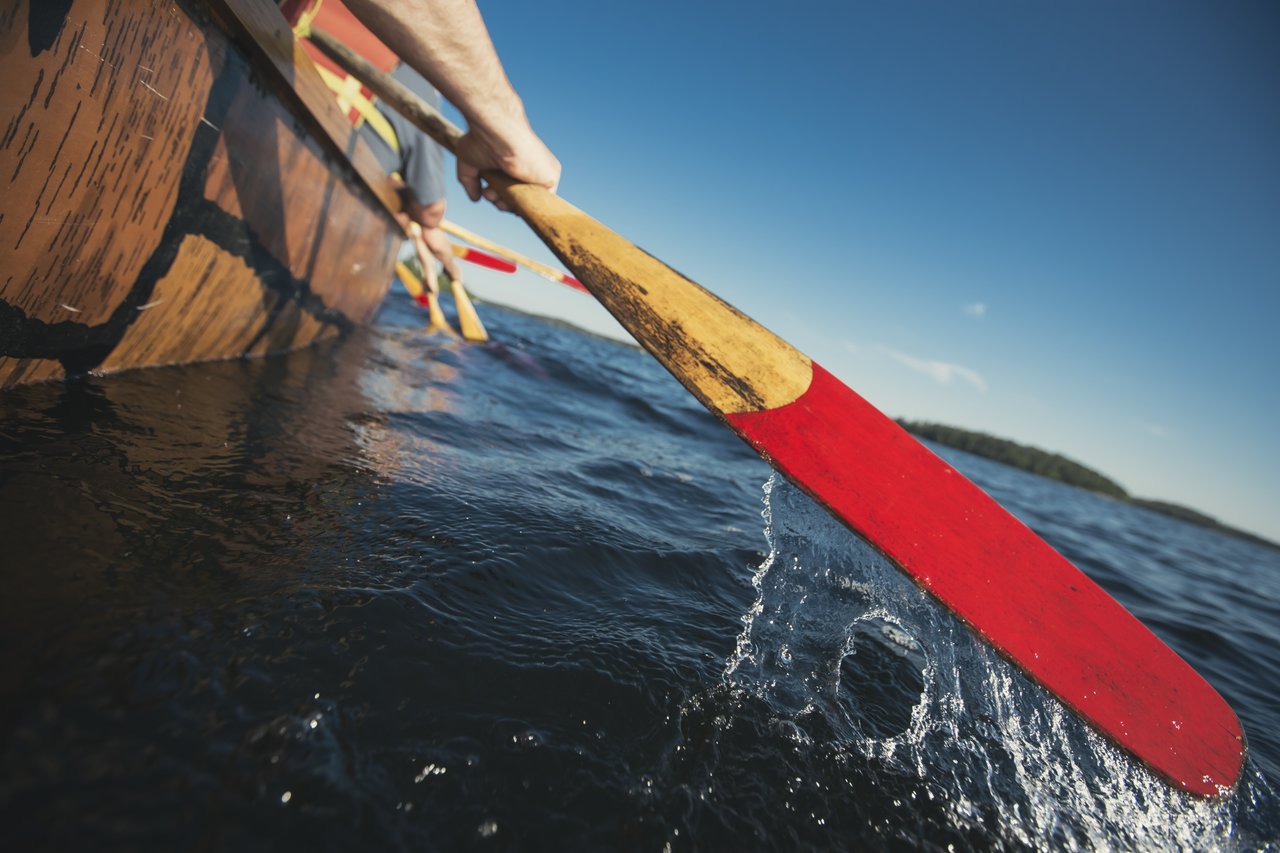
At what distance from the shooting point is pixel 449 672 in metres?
1.08

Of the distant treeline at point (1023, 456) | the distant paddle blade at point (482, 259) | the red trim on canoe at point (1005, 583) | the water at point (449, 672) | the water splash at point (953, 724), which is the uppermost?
the distant treeline at point (1023, 456)

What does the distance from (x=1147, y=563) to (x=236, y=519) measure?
9771mm

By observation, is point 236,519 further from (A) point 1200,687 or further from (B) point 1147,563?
(B) point 1147,563

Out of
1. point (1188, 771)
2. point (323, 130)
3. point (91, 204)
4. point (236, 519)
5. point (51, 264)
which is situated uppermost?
point (323, 130)

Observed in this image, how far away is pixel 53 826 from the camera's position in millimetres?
627

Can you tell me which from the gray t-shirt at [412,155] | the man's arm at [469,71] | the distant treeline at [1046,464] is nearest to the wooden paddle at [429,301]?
the gray t-shirt at [412,155]

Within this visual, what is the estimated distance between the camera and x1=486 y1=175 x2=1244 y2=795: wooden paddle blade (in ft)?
4.77

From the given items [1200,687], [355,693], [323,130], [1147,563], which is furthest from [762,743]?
[1147,563]

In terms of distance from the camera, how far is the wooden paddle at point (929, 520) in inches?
57.2

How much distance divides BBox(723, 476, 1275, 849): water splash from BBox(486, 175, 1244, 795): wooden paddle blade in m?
0.09

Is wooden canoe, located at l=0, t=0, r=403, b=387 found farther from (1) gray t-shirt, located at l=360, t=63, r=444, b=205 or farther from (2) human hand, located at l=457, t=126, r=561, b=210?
(1) gray t-shirt, located at l=360, t=63, r=444, b=205

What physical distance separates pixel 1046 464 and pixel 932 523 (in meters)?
60.2

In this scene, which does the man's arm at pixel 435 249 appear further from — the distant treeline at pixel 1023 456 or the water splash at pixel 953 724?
the distant treeline at pixel 1023 456

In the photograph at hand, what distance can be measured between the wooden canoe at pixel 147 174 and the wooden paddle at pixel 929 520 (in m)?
1.25
